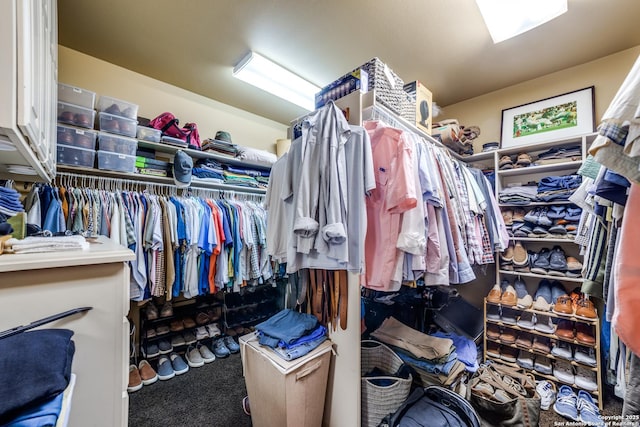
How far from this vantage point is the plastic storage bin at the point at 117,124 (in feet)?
6.20

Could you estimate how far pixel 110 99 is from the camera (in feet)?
6.30

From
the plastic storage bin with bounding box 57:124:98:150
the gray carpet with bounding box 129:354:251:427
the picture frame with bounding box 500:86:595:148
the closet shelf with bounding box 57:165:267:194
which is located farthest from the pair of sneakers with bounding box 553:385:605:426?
the plastic storage bin with bounding box 57:124:98:150

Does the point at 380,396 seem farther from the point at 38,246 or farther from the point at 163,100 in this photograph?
the point at 163,100

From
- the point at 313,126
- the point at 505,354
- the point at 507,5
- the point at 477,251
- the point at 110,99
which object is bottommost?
the point at 505,354

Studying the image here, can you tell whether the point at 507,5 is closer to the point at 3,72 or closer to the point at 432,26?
the point at 432,26

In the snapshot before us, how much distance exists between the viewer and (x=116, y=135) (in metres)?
1.93

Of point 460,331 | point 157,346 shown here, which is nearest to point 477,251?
point 460,331

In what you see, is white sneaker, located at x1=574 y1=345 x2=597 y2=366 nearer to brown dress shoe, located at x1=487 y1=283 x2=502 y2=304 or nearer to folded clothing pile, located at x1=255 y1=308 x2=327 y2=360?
brown dress shoe, located at x1=487 y1=283 x2=502 y2=304

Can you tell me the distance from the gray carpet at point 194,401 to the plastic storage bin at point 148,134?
1979mm

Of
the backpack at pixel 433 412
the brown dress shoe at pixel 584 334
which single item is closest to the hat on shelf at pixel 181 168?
the backpack at pixel 433 412

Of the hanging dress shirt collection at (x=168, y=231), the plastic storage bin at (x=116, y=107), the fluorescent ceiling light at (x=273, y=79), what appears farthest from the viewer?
the fluorescent ceiling light at (x=273, y=79)

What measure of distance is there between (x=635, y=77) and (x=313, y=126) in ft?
3.31

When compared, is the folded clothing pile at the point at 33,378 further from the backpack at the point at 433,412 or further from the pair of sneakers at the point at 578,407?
the pair of sneakers at the point at 578,407

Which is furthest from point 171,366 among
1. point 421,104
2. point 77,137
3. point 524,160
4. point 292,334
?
point 524,160
